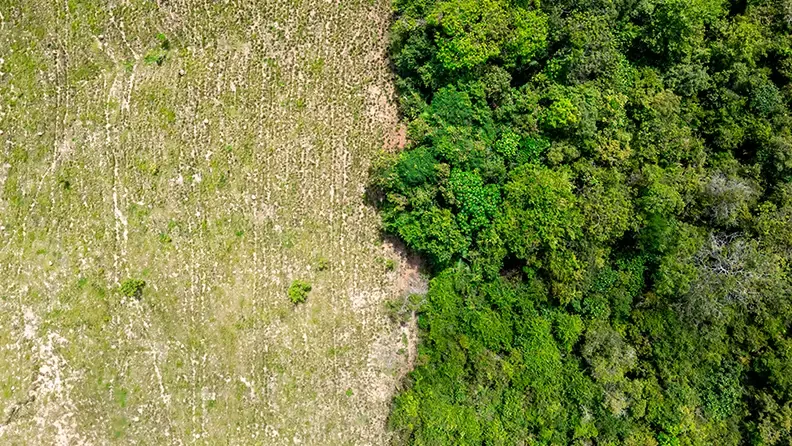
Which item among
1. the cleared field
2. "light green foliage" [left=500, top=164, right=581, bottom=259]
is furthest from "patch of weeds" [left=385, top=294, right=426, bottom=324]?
"light green foliage" [left=500, top=164, right=581, bottom=259]

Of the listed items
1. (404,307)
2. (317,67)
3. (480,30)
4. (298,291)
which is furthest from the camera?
(317,67)

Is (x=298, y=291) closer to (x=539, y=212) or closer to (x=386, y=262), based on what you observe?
(x=386, y=262)

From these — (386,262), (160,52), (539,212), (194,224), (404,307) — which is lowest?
(404,307)

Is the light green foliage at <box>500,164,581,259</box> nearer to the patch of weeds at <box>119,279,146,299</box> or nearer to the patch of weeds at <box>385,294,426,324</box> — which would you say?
the patch of weeds at <box>385,294,426,324</box>

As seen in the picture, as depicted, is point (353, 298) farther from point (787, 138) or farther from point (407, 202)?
point (787, 138)

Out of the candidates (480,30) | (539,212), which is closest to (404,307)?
(539,212)
